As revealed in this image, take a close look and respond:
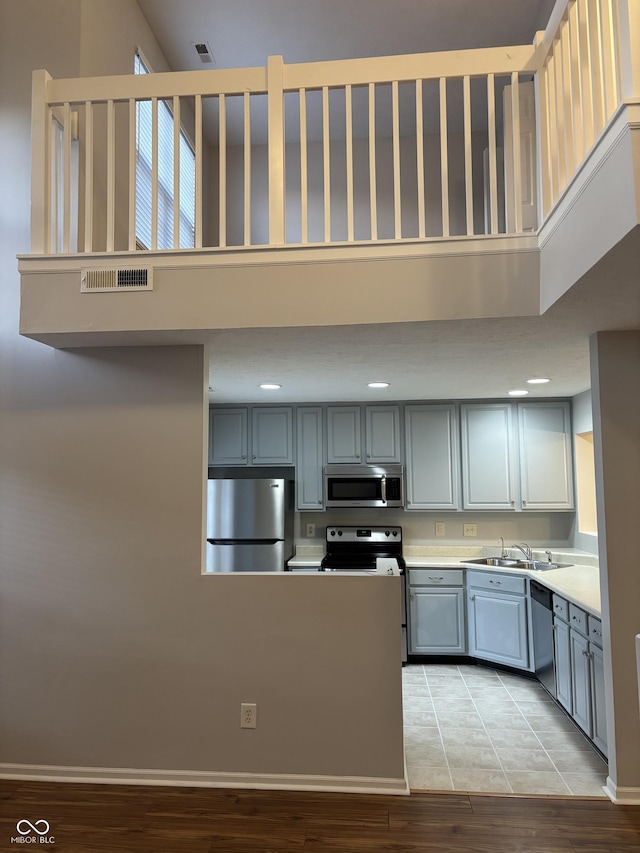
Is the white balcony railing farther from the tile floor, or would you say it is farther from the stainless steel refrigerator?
the tile floor

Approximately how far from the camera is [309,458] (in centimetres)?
552

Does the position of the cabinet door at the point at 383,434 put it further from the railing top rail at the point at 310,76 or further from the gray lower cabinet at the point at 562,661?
the railing top rail at the point at 310,76

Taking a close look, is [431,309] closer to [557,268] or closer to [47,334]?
[557,268]

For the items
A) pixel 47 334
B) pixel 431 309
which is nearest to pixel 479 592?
pixel 431 309

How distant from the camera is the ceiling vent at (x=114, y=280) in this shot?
2934mm

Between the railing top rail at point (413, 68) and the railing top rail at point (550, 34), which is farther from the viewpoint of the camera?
the railing top rail at point (413, 68)

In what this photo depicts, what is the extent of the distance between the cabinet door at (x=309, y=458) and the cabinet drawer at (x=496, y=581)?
1458 mm

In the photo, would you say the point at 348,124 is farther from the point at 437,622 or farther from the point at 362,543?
the point at 437,622

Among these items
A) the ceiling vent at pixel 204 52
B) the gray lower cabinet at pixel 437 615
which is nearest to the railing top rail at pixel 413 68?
the ceiling vent at pixel 204 52

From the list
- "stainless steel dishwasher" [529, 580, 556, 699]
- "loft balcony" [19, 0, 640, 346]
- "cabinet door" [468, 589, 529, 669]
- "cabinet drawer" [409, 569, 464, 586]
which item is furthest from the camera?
"cabinet drawer" [409, 569, 464, 586]

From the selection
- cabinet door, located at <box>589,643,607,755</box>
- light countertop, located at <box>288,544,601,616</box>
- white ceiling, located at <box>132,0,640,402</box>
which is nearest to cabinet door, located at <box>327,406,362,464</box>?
white ceiling, located at <box>132,0,640,402</box>

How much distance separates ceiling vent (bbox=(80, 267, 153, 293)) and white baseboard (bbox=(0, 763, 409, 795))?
2.43 meters

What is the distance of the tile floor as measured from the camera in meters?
3.12

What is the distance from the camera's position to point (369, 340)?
309 cm
